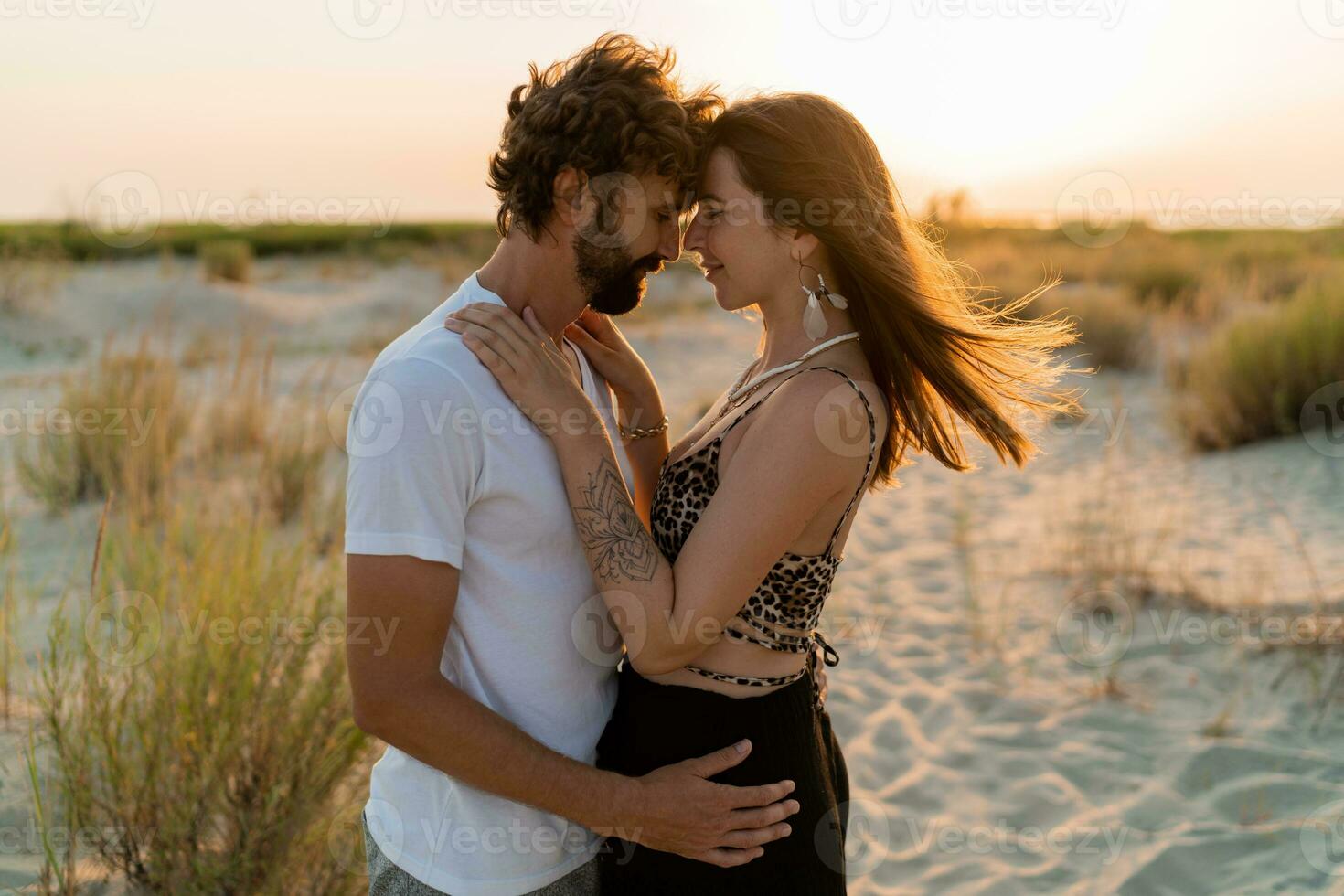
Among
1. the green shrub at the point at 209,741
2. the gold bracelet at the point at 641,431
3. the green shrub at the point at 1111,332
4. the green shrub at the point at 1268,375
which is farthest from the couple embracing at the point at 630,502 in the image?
the green shrub at the point at 1111,332

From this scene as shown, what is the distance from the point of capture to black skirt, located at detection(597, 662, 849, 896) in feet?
6.41

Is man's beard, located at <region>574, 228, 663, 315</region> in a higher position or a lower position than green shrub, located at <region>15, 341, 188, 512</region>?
higher

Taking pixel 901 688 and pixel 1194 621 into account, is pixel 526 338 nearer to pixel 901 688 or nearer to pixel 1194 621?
pixel 901 688

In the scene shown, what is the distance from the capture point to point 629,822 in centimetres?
185

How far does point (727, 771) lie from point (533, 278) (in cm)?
110

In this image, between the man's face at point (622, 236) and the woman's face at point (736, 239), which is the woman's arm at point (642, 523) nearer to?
the man's face at point (622, 236)

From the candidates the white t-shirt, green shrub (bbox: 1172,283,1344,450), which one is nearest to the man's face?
the white t-shirt

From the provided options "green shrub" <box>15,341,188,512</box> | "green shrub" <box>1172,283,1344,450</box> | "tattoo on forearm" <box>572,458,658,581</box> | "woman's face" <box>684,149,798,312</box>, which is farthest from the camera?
"green shrub" <box>1172,283,1344,450</box>

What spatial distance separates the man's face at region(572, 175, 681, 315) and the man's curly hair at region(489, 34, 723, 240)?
4 centimetres

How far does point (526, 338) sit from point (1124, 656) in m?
4.13

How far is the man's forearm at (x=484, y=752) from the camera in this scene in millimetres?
1709

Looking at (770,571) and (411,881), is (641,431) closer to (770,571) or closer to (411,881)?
(770,571)

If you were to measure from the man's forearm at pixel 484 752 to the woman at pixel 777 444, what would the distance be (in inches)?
7.5

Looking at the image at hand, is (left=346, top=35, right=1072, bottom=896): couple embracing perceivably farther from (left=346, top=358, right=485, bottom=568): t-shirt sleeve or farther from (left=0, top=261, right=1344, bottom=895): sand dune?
(left=0, top=261, right=1344, bottom=895): sand dune
